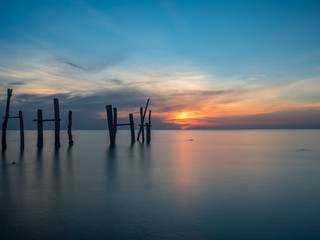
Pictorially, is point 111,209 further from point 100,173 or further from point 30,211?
point 100,173

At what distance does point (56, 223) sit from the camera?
4.80m

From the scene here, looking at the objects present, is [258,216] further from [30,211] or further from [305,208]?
[30,211]

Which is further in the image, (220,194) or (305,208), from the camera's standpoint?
(220,194)

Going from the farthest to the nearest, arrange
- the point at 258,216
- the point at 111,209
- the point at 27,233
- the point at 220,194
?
the point at 220,194 < the point at 111,209 < the point at 258,216 < the point at 27,233

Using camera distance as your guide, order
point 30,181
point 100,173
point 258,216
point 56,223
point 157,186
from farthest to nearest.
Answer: point 100,173, point 30,181, point 157,186, point 258,216, point 56,223

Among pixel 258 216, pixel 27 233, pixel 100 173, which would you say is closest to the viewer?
pixel 27 233

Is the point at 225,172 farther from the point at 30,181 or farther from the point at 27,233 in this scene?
the point at 27,233

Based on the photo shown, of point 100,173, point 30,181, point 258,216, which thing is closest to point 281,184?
point 258,216

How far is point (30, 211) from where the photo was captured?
548 centimetres

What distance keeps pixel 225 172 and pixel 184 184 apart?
3072 millimetres

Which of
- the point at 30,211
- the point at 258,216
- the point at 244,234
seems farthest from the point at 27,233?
the point at 258,216

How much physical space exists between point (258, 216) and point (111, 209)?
3.15m

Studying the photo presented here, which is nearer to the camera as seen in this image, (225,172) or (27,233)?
(27,233)

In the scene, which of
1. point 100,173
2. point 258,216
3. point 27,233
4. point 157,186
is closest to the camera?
point 27,233
